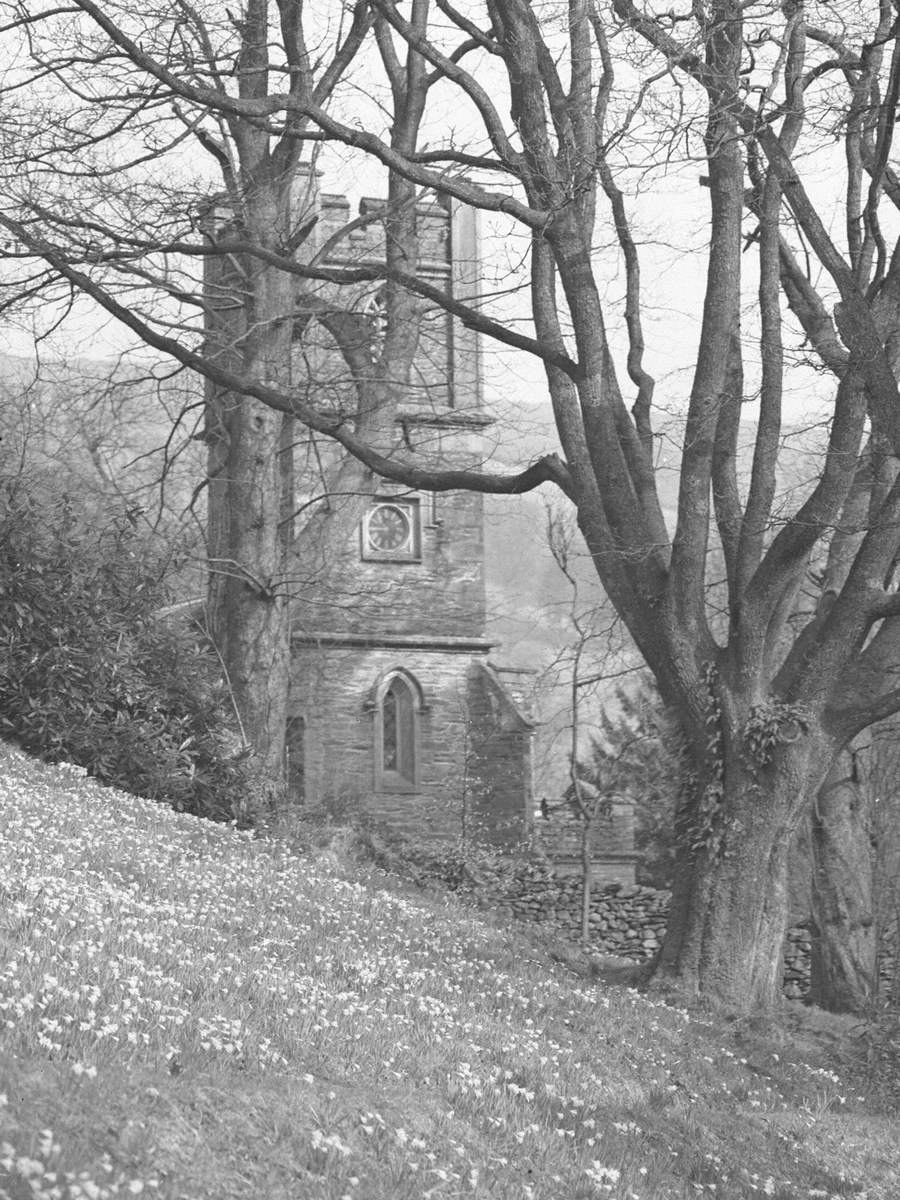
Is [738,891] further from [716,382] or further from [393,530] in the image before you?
[393,530]

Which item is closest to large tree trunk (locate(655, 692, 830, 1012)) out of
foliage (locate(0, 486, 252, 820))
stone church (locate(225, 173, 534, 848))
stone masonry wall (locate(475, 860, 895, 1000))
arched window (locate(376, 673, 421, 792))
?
foliage (locate(0, 486, 252, 820))

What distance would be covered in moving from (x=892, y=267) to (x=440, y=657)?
84.0 ft

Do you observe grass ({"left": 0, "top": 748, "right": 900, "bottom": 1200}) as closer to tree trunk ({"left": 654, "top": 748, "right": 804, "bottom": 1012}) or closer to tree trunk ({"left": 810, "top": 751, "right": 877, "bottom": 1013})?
tree trunk ({"left": 654, "top": 748, "right": 804, "bottom": 1012})

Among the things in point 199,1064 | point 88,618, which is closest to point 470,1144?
point 199,1064

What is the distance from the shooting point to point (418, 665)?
124 ft

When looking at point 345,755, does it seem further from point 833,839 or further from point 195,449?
point 833,839

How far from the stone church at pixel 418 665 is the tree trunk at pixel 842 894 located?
18816 millimetres

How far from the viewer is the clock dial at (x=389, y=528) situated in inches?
1522

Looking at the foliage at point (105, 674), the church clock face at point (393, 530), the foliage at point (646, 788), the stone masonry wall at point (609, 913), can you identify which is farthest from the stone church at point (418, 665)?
the foliage at point (105, 674)

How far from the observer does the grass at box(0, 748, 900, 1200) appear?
5.21m

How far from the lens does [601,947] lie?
80.7ft

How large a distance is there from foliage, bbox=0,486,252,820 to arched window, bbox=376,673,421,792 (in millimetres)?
19831

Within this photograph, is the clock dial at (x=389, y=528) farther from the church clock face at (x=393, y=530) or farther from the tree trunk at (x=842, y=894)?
the tree trunk at (x=842, y=894)

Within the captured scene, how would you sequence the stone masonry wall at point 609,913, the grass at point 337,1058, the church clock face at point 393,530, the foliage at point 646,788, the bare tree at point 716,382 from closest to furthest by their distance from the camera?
the grass at point 337,1058 < the bare tree at point 716,382 < the stone masonry wall at point 609,913 < the foliage at point 646,788 < the church clock face at point 393,530
